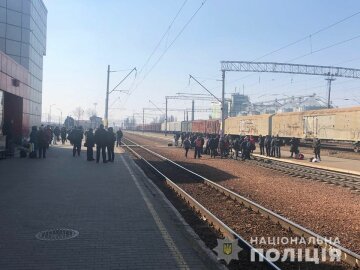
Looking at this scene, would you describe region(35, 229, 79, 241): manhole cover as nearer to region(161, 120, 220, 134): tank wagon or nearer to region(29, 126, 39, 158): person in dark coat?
region(29, 126, 39, 158): person in dark coat

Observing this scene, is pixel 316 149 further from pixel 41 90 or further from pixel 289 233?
pixel 41 90

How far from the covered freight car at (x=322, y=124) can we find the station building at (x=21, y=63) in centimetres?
2209

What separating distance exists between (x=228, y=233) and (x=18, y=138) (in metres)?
21.2

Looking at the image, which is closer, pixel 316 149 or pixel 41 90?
pixel 316 149

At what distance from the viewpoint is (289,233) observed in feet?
28.1

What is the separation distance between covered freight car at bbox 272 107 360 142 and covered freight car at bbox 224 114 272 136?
1673 mm

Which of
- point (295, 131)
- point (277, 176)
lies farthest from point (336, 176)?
point (295, 131)

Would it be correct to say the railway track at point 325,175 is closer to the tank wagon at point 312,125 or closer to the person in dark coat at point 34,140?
the tank wagon at point 312,125

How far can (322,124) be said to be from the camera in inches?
1341

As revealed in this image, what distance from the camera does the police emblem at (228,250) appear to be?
6.62 m

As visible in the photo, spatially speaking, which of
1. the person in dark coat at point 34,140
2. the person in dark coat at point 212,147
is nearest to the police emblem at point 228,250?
the person in dark coat at point 34,140

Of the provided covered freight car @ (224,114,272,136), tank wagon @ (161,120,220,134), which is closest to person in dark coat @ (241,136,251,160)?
covered freight car @ (224,114,272,136)

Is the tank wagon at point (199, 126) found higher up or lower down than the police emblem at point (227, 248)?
higher up

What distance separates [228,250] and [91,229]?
102 inches
